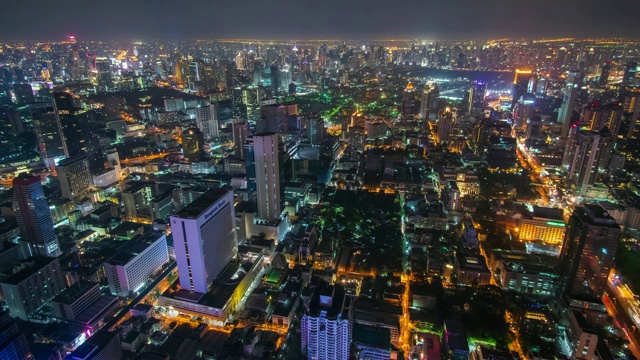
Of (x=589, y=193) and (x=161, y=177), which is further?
(x=161, y=177)

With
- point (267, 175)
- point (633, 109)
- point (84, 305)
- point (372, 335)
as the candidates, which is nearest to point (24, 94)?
point (267, 175)

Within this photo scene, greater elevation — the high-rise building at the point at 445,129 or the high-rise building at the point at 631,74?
the high-rise building at the point at 631,74

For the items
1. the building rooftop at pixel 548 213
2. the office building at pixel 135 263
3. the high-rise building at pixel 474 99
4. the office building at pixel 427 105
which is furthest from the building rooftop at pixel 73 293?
the high-rise building at pixel 474 99

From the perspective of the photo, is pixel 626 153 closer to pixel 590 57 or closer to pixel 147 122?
pixel 590 57

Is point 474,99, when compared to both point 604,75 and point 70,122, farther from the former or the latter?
point 70,122

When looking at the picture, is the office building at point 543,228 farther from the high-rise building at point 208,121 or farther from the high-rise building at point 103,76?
the high-rise building at point 103,76

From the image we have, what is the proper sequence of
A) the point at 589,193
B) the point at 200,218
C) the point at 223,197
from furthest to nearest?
the point at 589,193 < the point at 223,197 < the point at 200,218

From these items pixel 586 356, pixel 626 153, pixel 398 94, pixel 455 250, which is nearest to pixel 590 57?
pixel 398 94
